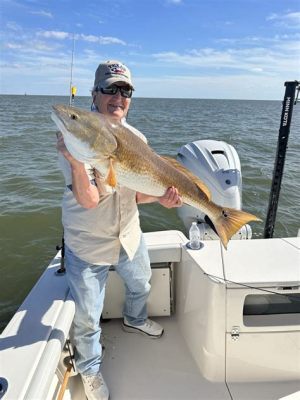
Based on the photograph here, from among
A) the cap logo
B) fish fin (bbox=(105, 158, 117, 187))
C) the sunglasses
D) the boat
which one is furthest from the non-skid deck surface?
the cap logo

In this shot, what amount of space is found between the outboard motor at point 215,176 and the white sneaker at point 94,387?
6.95 ft

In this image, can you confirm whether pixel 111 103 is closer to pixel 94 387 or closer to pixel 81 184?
pixel 81 184

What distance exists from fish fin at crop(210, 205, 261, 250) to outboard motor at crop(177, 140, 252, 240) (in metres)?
1.62

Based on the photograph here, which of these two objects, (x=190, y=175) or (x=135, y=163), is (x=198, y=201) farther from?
(x=135, y=163)

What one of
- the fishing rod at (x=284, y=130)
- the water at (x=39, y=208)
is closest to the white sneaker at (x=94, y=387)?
the water at (x=39, y=208)

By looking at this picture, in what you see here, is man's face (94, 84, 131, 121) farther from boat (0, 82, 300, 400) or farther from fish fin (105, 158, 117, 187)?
boat (0, 82, 300, 400)

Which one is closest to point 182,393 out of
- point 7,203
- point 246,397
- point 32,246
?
point 246,397

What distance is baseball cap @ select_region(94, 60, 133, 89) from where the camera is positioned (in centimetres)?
257

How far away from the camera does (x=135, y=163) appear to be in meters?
2.28

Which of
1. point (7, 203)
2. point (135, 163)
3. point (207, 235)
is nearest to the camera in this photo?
point (135, 163)

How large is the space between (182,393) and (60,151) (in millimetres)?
2181

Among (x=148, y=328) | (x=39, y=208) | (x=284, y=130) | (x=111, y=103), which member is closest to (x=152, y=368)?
→ (x=148, y=328)

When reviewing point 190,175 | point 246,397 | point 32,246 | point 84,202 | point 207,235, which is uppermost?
point 190,175

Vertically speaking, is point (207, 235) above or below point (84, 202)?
below
